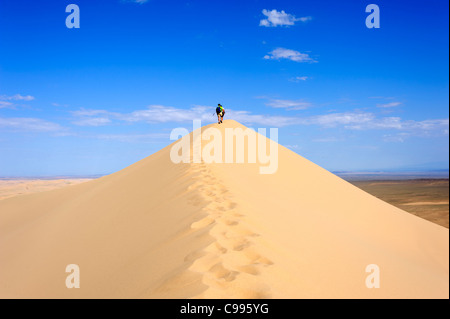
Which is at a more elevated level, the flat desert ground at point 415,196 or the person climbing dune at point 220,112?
the person climbing dune at point 220,112

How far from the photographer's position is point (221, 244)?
3568 millimetres

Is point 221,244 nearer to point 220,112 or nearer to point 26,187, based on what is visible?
point 220,112

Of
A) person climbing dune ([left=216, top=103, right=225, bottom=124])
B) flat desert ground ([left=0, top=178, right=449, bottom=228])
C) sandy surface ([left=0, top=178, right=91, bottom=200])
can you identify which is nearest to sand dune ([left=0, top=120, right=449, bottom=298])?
person climbing dune ([left=216, top=103, right=225, bottom=124])

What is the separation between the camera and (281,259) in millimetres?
3541

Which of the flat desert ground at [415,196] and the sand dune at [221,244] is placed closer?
the sand dune at [221,244]

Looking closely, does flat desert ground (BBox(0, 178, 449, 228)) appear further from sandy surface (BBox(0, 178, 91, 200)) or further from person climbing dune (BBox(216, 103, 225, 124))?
person climbing dune (BBox(216, 103, 225, 124))

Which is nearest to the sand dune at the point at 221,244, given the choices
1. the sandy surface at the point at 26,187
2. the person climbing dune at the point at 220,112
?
the person climbing dune at the point at 220,112

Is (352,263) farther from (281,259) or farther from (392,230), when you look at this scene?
(392,230)

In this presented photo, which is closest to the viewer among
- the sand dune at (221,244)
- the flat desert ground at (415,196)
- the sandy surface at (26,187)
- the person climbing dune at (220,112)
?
the sand dune at (221,244)

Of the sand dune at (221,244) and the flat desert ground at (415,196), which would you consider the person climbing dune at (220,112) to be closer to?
the sand dune at (221,244)

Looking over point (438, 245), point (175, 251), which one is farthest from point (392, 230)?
point (175, 251)

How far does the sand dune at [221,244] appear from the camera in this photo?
321 cm

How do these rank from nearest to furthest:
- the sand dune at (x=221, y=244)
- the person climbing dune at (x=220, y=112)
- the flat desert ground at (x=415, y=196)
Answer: the sand dune at (x=221, y=244) → the person climbing dune at (x=220, y=112) → the flat desert ground at (x=415, y=196)
